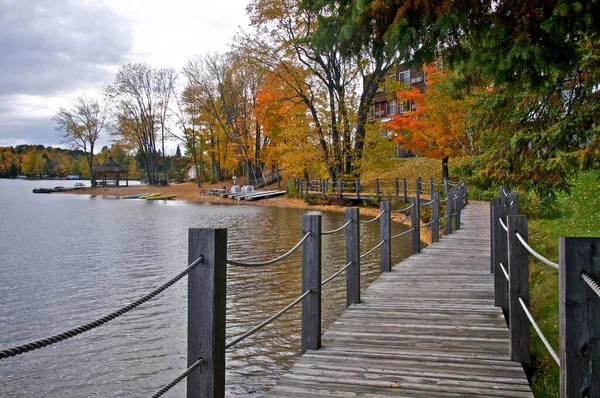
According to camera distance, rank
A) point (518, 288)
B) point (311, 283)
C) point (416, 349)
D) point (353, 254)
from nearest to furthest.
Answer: point (518, 288), point (416, 349), point (311, 283), point (353, 254)

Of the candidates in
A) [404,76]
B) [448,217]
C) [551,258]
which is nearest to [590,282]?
[551,258]

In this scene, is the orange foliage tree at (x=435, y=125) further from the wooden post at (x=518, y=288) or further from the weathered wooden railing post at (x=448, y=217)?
the wooden post at (x=518, y=288)

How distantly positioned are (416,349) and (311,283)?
3.58 feet

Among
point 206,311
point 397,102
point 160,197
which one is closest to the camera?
point 206,311

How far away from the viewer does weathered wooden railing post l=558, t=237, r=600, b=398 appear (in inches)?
86.6

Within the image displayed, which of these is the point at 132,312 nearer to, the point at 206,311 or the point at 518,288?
the point at 206,311

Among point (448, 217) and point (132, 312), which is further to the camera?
point (448, 217)

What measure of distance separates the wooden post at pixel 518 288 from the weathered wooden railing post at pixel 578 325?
1669mm

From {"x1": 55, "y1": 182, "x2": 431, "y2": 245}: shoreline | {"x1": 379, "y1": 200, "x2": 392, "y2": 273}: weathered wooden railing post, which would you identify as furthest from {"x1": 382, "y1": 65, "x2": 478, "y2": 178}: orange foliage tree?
{"x1": 379, "y1": 200, "x2": 392, "y2": 273}: weathered wooden railing post

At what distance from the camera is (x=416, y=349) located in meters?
4.39

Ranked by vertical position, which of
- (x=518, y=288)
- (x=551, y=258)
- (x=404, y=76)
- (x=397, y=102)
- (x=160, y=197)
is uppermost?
(x=404, y=76)

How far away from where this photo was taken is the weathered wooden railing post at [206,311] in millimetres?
2688

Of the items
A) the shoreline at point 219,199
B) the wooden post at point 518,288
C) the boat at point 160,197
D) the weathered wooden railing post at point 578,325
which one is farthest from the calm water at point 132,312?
the boat at point 160,197

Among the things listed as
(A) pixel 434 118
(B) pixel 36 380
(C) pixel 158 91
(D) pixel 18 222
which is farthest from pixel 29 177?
(B) pixel 36 380
